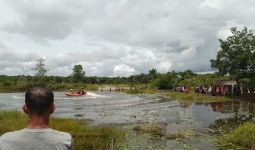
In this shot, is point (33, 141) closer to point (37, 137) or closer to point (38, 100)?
point (37, 137)

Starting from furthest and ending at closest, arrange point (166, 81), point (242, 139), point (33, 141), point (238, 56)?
1. point (166, 81)
2. point (238, 56)
3. point (242, 139)
4. point (33, 141)

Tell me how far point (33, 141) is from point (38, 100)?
1.33 feet

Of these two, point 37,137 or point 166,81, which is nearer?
point 37,137

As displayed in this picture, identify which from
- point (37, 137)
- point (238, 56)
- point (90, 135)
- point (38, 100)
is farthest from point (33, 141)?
point (238, 56)

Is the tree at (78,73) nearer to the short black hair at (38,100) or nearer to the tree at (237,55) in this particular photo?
the tree at (237,55)

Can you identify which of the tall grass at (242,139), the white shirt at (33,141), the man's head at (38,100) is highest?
the man's head at (38,100)

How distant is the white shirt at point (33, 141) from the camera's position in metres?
4.09

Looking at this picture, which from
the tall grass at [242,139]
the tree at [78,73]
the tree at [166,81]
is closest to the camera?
the tall grass at [242,139]

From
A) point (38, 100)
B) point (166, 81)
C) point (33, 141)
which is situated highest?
point (166, 81)

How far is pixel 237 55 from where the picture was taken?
6150 cm

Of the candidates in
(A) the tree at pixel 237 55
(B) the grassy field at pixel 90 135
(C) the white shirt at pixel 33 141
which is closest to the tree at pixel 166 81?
(A) the tree at pixel 237 55

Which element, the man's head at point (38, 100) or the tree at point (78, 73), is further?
the tree at point (78, 73)

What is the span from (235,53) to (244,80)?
4.83m

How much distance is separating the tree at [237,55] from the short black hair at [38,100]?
5842 centimetres
